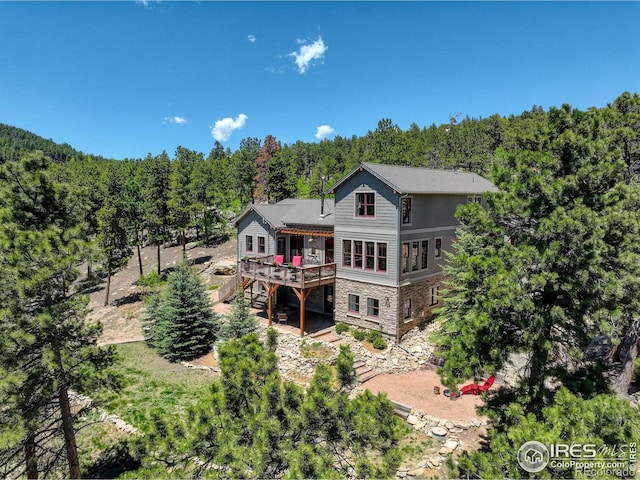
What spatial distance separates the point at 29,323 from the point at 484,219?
12294mm

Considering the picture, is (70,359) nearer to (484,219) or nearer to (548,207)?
(484,219)

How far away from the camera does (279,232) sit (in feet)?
86.9

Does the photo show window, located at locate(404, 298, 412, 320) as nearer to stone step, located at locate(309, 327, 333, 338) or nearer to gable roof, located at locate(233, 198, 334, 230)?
stone step, located at locate(309, 327, 333, 338)

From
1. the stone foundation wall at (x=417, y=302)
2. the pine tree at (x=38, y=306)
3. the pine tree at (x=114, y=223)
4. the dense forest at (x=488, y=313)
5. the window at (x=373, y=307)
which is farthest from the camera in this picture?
the pine tree at (x=114, y=223)

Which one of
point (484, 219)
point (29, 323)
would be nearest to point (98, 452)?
point (29, 323)

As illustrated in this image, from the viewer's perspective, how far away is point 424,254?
22719mm

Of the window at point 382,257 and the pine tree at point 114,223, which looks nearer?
the window at point 382,257

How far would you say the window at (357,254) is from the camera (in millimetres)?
22359

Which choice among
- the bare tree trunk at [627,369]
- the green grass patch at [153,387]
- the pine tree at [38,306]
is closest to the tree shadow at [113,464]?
the green grass patch at [153,387]

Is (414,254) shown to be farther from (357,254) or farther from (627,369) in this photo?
(627,369)

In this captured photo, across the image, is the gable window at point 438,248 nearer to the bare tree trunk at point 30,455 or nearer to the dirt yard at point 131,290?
the dirt yard at point 131,290

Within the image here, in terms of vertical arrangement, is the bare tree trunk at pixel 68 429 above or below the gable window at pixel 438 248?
below

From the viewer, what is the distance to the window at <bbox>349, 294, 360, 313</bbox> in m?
22.5

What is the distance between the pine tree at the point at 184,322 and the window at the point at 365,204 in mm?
10811
